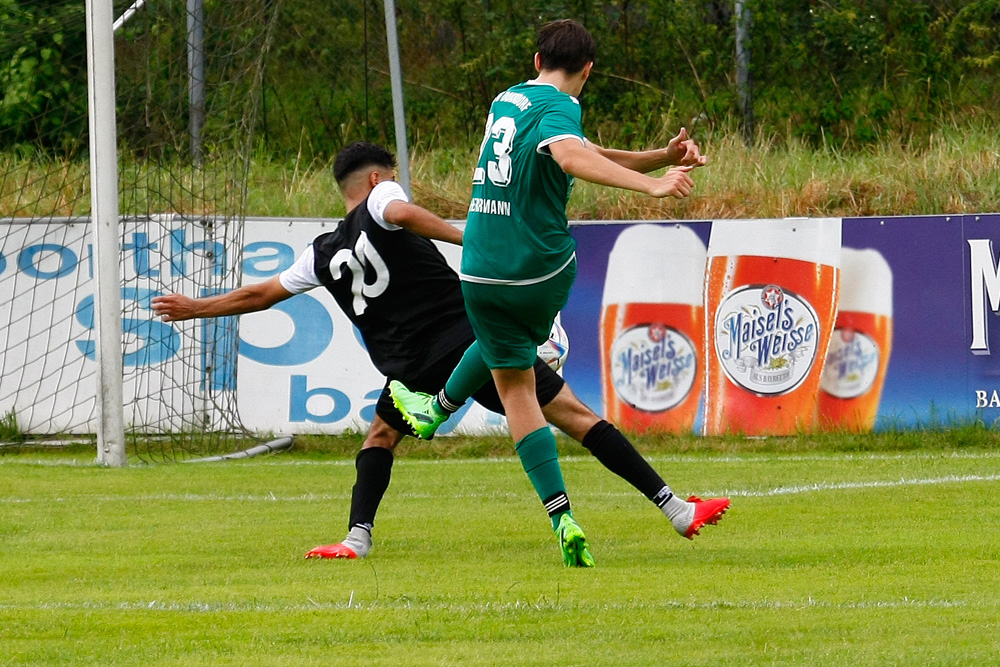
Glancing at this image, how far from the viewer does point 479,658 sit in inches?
152

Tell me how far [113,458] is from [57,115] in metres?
11.1

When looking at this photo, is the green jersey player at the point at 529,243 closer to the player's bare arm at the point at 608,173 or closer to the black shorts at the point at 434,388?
the player's bare arm at the point at 608,173

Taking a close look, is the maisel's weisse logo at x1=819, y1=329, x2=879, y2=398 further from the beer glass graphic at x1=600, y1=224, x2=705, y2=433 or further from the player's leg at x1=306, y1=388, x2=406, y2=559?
the player's leg at x1=306, y1=388, x2=406, y2=559

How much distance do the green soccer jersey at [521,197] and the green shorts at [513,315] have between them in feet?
0.15

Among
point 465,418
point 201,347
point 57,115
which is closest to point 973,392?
point 465,418

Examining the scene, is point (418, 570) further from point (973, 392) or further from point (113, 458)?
point (973, 392)

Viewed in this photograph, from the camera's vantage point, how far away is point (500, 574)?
17.8ft

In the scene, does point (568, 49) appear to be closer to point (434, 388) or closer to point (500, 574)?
point (434, 388)

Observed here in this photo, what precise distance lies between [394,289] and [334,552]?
3.65 feet

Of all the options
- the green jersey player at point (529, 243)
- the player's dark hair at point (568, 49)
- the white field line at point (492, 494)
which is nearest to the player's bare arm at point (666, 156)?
→ the green jersey player at point (529, 243)

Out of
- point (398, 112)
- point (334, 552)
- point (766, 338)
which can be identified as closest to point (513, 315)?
point (334, 552)

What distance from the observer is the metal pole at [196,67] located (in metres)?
11.7

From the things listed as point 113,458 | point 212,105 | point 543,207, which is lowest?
point 113,458

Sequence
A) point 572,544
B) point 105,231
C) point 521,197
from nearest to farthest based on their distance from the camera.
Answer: point 572,544 < point 521,197 < point 105,231
